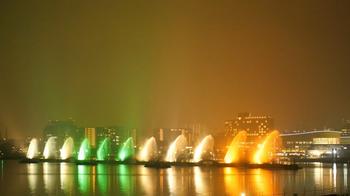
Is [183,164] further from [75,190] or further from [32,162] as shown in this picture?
[75,190]

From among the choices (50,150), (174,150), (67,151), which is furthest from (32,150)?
(174,150)

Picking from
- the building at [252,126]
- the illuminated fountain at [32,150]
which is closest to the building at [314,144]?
the building at [252,126]

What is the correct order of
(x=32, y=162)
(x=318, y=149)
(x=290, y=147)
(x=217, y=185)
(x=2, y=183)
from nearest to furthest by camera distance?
(x=217, y=185), (x=2, y=183), (x=32, y=162), (x=318, y=149), (x=290, y=147)

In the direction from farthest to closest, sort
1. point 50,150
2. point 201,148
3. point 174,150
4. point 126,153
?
point 50,150 < point 126,153 < point 174,150 < point 201,148

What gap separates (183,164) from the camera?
7856 cm

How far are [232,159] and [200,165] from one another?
4037 mm

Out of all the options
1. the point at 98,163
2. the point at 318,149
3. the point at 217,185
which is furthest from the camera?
the point at 318,149

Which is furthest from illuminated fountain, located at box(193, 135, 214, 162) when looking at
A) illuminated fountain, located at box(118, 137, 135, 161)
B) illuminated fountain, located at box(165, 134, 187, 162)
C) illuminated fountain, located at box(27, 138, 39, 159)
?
illuminated fountain, located at box(27, 138, 39, 159)

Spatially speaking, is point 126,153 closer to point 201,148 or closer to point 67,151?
point 201,148

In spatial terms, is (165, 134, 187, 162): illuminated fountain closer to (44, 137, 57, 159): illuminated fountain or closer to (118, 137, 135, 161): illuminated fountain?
(118, 137, 135, 161): illuminated fountain

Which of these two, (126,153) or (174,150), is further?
(126,153)

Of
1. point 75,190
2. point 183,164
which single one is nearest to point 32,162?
point 183,164

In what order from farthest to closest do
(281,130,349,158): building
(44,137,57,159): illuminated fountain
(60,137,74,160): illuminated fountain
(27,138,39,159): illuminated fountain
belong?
1. (281,130,349,158): building
2. (27,138,39,159): illuminated fountain
3. (44,137,57,159): illuminated fountain
4. (60,137,74,160): illuminated fountain

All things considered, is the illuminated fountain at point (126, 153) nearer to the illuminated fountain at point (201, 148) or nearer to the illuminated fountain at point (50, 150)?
the illuminated fountain at point (201, 148)
